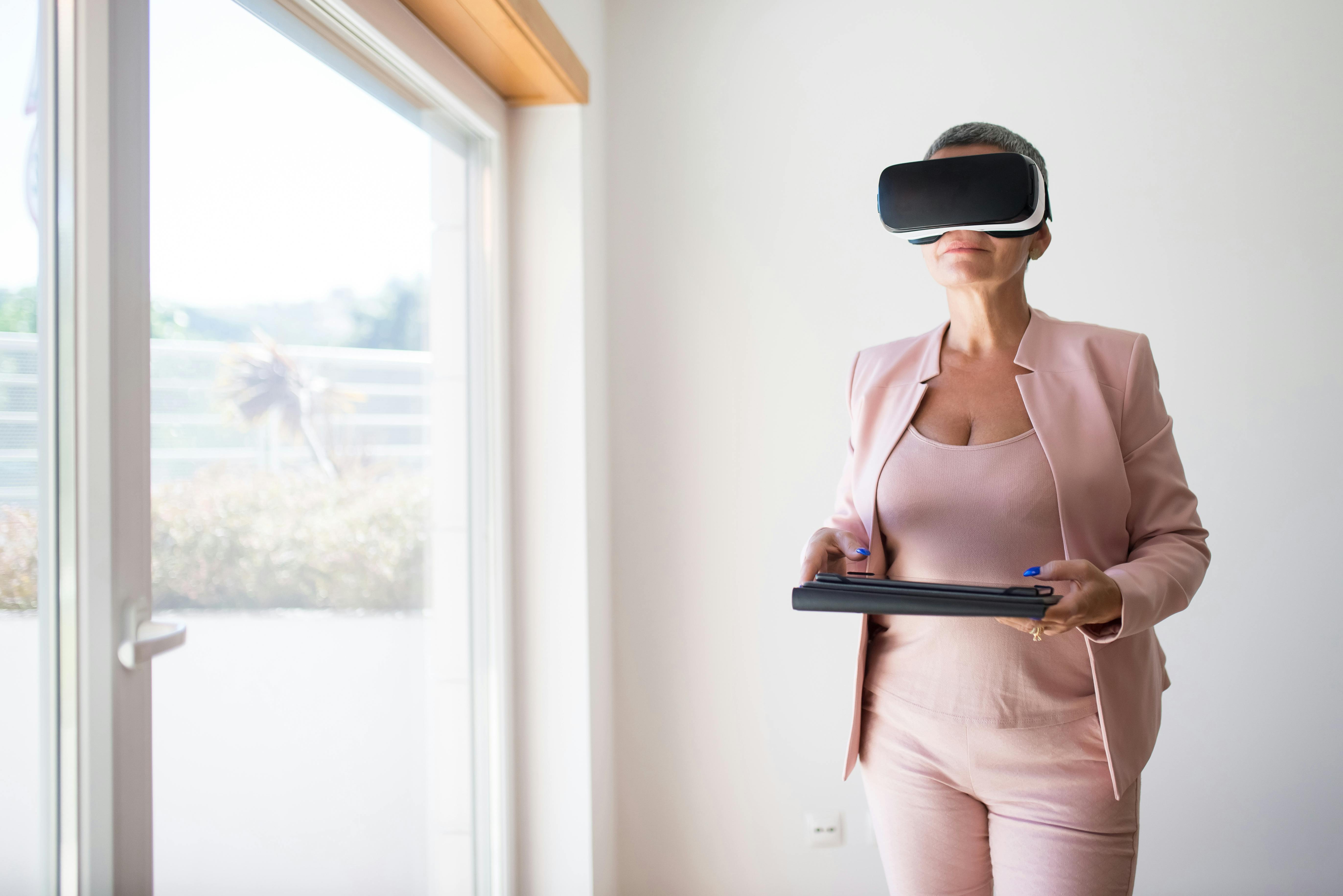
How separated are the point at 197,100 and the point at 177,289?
0.71 feet

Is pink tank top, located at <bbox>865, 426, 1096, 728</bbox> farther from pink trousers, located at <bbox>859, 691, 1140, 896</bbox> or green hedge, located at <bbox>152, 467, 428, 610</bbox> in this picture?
green hedge, located at <bbox>152, 467, 428, 610</bbox>

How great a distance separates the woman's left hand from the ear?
0.40 meters

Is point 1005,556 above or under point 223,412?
under

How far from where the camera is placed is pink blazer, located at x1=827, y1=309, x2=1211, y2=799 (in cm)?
89

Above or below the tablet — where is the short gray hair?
above

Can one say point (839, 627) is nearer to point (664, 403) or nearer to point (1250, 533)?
point (664, 403)

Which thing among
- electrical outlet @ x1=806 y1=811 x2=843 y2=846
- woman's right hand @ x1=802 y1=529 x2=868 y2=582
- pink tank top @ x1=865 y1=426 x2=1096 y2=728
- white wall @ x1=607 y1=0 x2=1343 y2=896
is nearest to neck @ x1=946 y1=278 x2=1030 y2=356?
pink tank top @ x1=865 y1=426 x2=1096 y2=728

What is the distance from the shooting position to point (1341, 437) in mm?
1638

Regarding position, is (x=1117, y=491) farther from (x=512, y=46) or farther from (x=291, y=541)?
(x=512, y=46)

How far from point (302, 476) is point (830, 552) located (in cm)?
70

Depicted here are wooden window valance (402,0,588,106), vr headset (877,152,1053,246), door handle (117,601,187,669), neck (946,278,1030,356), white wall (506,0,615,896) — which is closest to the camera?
door handle (117,601,187,669)

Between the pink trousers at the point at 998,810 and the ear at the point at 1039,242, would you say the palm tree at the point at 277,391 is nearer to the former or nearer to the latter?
the pink trousers at the point at 998,810

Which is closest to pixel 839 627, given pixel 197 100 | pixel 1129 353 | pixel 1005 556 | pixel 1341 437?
pixel 1005 556

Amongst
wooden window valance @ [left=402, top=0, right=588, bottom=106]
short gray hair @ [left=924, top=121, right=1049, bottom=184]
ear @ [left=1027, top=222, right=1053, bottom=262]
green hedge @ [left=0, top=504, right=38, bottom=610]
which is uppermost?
wooden window valance @ [left=402, top=0, right=588, bottom=106]
